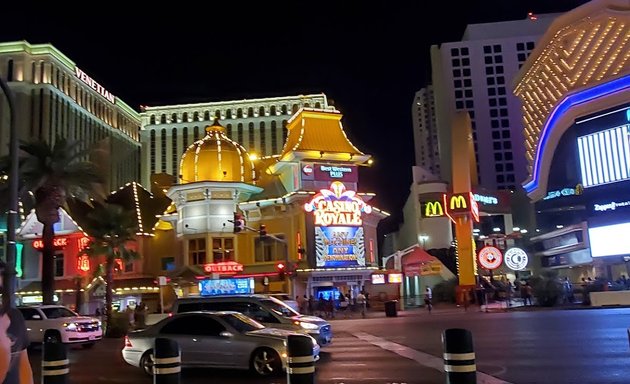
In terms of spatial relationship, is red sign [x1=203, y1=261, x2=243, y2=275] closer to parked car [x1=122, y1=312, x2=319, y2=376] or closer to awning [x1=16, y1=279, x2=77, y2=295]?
awning [x1=16, y1=279, x2=77, y2=295]

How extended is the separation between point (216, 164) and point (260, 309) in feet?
101

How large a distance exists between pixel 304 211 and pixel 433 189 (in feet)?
134

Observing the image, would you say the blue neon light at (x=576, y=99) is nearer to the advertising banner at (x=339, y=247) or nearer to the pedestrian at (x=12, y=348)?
the advertising banner at (x=339, y=247)

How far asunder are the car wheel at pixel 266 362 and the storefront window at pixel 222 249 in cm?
3184

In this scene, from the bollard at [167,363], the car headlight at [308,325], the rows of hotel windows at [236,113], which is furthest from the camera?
the rows of hotel windows at [236,113]

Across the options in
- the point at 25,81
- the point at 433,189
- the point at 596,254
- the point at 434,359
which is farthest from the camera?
the point at 25,81

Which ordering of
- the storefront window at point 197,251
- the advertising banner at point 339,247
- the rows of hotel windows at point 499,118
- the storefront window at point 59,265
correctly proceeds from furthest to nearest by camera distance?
the rows of hotel windows at point 499,118, the storefront window at point 59,265, the storefront window at point 197,251, the advertising banner at point 339,247

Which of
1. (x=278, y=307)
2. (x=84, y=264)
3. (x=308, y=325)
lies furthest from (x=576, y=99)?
(x=308, y=325)

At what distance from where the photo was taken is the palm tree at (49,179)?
3034 centimetres

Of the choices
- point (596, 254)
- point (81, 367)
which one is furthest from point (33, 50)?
point (81, 367)

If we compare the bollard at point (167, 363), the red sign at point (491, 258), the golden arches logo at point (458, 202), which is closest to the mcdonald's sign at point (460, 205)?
the golden arches logo at point (458, 202)

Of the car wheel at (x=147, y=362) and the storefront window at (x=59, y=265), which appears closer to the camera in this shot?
the car wheel at (x=147, y=362)

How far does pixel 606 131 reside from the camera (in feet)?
164

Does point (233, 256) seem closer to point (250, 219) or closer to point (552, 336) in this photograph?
point (250, 219)
